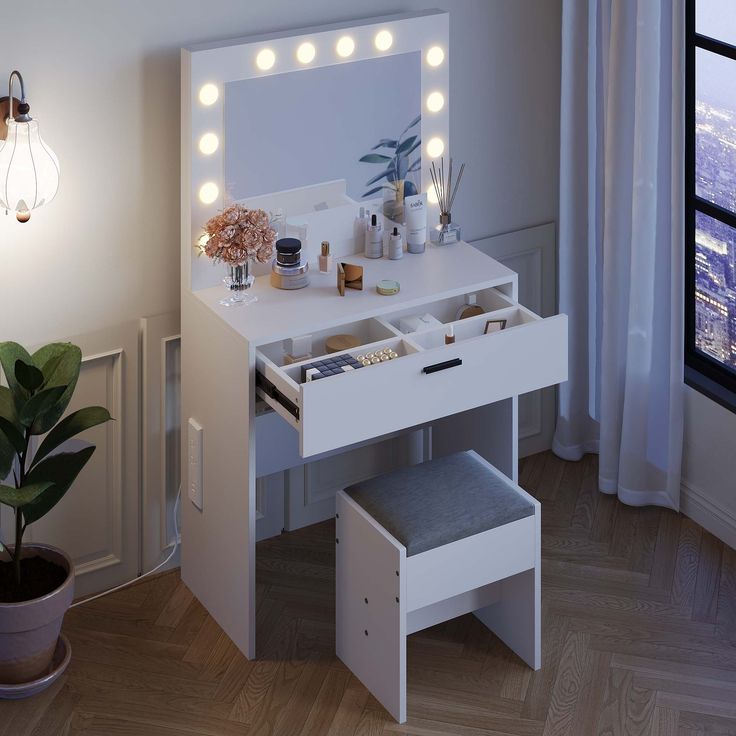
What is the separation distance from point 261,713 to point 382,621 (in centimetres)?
37

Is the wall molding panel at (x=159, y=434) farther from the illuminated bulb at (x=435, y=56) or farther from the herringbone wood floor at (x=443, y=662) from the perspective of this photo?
the illuminated bulb at (x=435, y=56)

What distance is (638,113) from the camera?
354 cm

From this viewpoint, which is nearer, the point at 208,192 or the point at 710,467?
the point at 208,192

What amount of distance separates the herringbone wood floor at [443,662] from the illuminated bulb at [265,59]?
1358 mm

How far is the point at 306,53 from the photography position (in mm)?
3184

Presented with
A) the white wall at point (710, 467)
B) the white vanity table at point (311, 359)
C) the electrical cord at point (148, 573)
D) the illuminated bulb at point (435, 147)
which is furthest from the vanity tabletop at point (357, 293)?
the white wall at point (710, 467)

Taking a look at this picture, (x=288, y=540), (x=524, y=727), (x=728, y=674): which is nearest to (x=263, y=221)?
(x=288, y=540)

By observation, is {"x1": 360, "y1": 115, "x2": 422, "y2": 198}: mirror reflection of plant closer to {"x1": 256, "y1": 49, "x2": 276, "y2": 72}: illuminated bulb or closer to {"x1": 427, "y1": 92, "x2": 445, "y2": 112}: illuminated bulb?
{"x1": 427, "y1": 92, "x2": 445, "y2": 112}: illuminated bulb

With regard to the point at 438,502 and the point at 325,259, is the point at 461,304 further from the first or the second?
the point at 438,502

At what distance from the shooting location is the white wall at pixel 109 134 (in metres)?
2.97

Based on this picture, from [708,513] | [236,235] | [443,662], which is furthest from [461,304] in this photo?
[708,513]

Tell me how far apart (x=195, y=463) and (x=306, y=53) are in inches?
41.3

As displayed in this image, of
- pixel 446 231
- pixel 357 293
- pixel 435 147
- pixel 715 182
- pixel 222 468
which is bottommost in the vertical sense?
pixel 222 468

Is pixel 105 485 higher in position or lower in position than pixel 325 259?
lower
